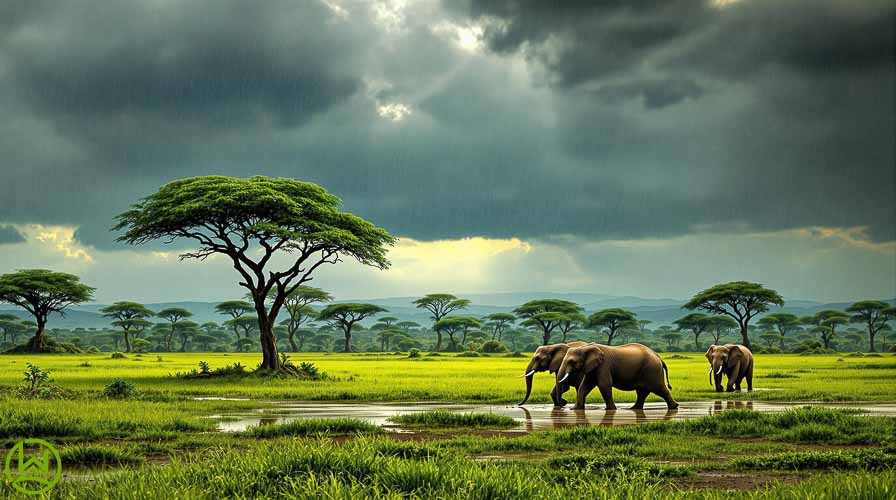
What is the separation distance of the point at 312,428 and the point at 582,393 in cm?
839

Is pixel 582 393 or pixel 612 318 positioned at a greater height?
pixel 612 318

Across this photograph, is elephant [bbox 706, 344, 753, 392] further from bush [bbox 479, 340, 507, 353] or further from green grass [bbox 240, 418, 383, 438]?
bush [bbox 479, 340, 507, 353]

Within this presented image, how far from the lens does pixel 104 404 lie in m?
19.8

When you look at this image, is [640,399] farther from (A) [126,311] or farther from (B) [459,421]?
(A) [126,311]

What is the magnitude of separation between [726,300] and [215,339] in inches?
5633

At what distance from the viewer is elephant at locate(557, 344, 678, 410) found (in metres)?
19.9

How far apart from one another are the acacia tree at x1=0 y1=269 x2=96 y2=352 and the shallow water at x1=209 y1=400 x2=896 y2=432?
76.2 meters

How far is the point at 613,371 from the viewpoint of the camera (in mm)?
20359

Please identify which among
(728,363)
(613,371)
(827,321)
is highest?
(827,321)

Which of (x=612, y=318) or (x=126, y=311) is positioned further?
(x=612, y=318)

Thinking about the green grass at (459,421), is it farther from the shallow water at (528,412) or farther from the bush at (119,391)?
the bush at (119,391)

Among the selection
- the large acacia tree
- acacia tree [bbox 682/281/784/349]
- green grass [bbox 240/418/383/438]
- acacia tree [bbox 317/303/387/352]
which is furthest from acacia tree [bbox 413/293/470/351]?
green grass [bbox 240/418/383/438]

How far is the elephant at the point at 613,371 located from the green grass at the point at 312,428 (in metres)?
7.25

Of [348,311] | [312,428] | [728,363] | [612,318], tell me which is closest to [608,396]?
[312,428]
